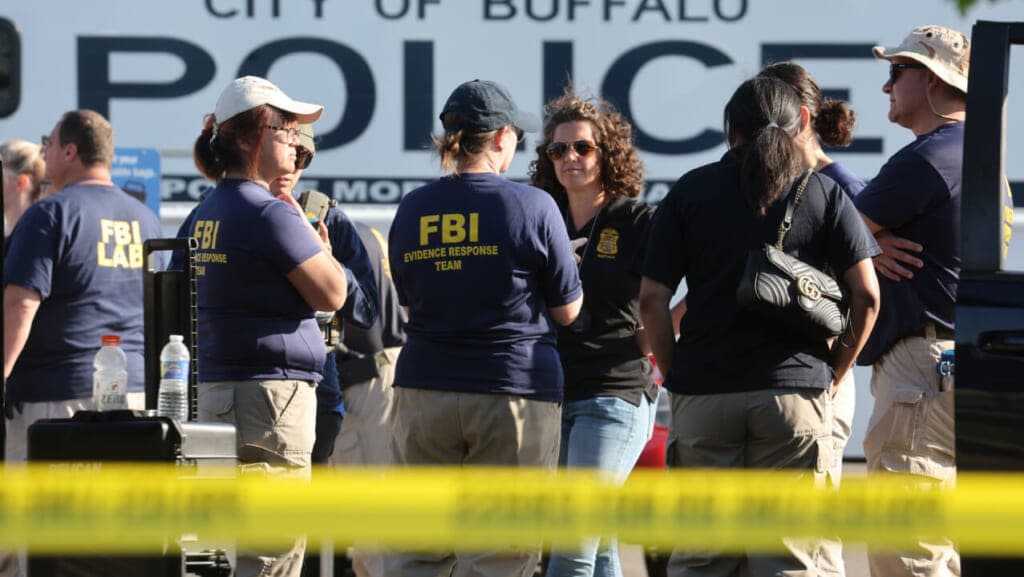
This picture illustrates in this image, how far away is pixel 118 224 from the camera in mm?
5914

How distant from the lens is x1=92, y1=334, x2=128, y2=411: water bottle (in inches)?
179

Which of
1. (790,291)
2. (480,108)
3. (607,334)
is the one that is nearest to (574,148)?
(607,334)

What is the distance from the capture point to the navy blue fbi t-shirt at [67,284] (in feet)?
18.8

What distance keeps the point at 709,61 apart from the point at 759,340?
16.7 ft

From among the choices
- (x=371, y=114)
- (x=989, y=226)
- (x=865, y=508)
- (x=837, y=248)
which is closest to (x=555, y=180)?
(x=837, y=248)

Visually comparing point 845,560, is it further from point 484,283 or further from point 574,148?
point 484,283

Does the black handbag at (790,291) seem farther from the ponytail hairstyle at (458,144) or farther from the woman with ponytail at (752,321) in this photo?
the ponytail hairstyle at (458,144)

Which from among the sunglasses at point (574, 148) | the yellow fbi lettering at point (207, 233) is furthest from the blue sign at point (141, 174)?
the yellow fbi lettering at point (207, 233)

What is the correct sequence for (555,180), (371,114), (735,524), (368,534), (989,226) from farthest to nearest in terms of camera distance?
(371,114) → (555,180) → (989,226) → (735,524) → (368,534)

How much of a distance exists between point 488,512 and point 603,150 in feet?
9.06

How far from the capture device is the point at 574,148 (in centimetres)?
568

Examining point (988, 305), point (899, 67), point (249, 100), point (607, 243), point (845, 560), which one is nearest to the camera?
point (988, 305)

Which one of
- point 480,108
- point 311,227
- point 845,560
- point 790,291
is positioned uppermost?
point 480,108

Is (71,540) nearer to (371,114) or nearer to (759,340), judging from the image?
(759,340)
